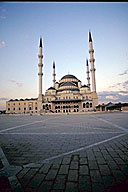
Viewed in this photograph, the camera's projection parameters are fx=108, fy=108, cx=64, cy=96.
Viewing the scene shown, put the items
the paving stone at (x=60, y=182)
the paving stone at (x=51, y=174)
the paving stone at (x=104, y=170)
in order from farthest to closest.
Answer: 1. the paving stone at (x=104, y=170)
2. the paving stone at (x=51, y=174)
3. the paving stone at (x=60, y=182)

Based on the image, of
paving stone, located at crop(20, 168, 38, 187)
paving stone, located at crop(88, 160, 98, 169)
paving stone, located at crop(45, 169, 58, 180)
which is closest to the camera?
paving stone, located at crop(20, 168, 38, 187)

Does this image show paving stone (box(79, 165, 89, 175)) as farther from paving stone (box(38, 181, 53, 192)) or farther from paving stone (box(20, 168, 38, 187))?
paving stone (box(20, 168, 38, 187))

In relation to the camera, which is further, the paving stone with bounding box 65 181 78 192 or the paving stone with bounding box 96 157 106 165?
the paving stone with bounding box 96 157 106 165

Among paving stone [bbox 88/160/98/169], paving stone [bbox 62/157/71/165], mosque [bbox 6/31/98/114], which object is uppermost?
mosque [bbox 6/31/98/114]

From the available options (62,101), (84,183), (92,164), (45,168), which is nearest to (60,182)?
(84,183)

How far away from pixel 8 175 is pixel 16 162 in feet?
2.10

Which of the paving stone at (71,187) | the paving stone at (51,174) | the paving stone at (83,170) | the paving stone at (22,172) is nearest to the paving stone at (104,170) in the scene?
the paving stone at (83,170)

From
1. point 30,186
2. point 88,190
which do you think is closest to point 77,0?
point 88,190

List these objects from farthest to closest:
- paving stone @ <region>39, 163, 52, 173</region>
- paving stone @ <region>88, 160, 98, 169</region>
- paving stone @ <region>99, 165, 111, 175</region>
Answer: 1. paving stone @ <region>88, 160, 98, 169</region>
2. paving stone @ <region>39, 163, 52, 173</region>
3. paving stone @ <region>99, 165, 111, 175</region>

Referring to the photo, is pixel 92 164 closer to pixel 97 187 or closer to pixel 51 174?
pixel 97 187

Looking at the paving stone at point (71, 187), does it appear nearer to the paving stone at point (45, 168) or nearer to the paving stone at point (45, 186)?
the paving stone at point (45, 186)

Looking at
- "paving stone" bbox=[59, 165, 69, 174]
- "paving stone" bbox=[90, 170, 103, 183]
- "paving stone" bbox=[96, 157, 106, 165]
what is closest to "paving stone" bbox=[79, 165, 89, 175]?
"paving stone" bbox=[90, 170, 103, 183]

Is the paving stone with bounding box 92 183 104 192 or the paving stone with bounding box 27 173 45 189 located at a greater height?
the paving stone with bounding box 92 183 104 192

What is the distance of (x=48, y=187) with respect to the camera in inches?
71.3
